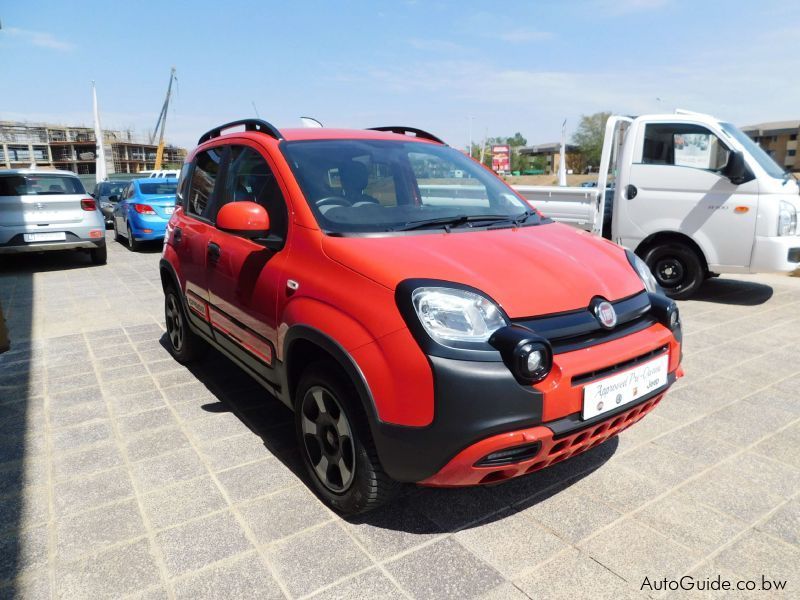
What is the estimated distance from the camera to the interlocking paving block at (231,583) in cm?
210

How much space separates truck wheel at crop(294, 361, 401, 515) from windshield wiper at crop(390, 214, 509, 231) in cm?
76

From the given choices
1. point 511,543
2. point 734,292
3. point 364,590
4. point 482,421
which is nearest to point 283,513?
point 364,590

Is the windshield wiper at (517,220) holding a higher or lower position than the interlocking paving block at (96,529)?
higher

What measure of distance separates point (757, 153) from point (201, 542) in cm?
680

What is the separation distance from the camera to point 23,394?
4109mm

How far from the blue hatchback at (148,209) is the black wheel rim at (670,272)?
9030 mm

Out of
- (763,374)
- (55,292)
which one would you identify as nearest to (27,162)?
(55,292)

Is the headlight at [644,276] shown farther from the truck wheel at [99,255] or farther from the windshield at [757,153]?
the truck wheel at [99,255]

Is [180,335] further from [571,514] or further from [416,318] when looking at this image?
[571,514]

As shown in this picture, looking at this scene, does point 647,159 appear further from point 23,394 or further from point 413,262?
point 23,394

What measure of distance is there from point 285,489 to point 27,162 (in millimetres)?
140462

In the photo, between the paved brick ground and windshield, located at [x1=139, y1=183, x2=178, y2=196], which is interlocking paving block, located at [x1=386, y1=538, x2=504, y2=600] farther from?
windshield, located at [x1=139, y1=183, x2=178, y2=196]

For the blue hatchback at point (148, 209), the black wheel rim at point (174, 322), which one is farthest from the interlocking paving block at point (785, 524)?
the blue hatchback at point (148, 209)

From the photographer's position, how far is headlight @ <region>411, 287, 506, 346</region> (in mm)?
2074
